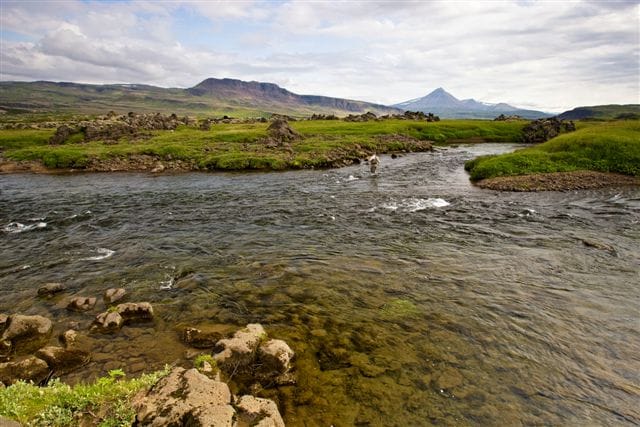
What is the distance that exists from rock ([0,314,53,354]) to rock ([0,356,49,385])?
1.70 metres

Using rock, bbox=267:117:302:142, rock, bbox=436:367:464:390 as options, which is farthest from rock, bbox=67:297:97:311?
rock, bbox=267:117:302:142

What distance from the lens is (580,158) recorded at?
42.9 meters

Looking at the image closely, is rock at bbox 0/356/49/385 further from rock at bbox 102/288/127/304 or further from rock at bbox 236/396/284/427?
rock at bbox 236/396/284/427

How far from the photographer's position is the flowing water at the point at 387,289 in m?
10.9

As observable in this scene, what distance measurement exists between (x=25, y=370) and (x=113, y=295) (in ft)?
17.9

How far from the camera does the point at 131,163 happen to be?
195 ft

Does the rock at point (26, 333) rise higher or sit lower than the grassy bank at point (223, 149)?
lower

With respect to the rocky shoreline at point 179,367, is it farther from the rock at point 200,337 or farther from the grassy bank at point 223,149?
the grassy bank at point 223,149

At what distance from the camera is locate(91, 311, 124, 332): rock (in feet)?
47.0

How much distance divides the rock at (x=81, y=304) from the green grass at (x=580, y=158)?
41483 mm

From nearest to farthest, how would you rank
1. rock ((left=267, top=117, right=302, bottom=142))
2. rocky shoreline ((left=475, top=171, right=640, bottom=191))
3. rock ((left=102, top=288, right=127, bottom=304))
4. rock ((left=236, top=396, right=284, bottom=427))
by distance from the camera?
rock ((left=236, top=396, right=284, bottom=427)) → rock ((left=102, top=288, right=127, bottom=304)) → rocky shoreline ((left=475, top=171, right=640, bottom=191)) → rock ((left=267, top=117, right=302, bottom=142))

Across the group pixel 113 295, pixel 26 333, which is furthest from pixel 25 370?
pixel 113 295

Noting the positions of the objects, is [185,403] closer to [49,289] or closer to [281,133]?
[49,289]

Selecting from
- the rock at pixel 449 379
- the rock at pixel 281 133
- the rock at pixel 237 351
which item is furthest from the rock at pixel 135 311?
the rock at pixel 281 133
